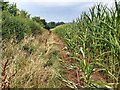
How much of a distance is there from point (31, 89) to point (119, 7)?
1664 mm

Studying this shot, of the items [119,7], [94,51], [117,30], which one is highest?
[119,7]

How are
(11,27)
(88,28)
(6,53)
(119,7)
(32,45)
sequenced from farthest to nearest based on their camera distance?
1. (11,27)
2. (32,45)
3. (88,28)
4. (6,53)
5. (119,7)

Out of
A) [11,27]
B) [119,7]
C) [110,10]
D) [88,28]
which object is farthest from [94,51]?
[11,27]

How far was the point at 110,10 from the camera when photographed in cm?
448

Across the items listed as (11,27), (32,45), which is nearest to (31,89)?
(32,45)

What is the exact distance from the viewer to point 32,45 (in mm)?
7090

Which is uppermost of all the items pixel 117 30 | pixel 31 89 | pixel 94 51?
pixel 117 30

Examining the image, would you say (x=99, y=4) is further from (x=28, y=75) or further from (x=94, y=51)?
(x=28, y=75)

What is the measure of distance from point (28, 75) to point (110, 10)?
61.9 inches

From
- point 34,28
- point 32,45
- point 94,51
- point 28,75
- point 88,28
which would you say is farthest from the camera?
point 34,28

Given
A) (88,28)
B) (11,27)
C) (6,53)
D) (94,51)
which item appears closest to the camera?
(6,53)

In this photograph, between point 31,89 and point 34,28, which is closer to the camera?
point 31,89

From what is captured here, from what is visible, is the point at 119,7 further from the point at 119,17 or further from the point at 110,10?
the point at 110,10

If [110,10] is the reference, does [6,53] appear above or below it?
below
